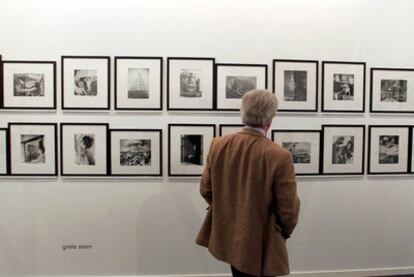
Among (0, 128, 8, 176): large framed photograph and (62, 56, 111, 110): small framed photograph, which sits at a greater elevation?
(62, 56, 111, 110): small framed photograph

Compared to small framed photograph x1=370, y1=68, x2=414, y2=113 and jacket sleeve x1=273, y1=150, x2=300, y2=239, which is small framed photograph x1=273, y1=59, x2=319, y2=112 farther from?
jacket sleeve x1=273, y1=150, x2=300, y2=239

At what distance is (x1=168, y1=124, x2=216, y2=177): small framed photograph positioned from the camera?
246cm

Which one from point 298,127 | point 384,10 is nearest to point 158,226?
point 298,127

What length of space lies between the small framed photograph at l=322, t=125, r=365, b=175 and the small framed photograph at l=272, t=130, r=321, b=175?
6cm

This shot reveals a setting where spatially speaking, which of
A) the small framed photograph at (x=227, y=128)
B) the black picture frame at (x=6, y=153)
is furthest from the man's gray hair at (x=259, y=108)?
the black picture frame at (x=6, y=153)

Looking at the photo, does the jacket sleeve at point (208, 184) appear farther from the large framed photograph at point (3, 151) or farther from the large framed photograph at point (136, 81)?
the large framed photograph at point (3, 151)

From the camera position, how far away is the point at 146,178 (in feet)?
8.12

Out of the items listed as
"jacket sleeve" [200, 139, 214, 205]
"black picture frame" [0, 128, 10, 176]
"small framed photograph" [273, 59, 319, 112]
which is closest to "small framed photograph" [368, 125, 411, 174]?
"small framed photograph" [273, 59, 319, 112]

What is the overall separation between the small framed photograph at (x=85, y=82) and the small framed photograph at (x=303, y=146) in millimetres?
1406

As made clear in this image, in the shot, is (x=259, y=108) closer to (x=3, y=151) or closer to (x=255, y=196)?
(x=255, y=196)

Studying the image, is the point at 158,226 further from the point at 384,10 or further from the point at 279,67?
the point at 384,10

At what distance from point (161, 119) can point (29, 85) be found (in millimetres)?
1050

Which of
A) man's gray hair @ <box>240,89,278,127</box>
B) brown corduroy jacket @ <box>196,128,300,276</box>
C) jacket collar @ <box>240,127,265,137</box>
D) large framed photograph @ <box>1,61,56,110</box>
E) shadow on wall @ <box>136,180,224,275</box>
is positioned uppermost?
large framed photograph @ <box>1,61,56,110</box>

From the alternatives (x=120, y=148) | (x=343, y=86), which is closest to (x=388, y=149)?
(x=343, y=86)
